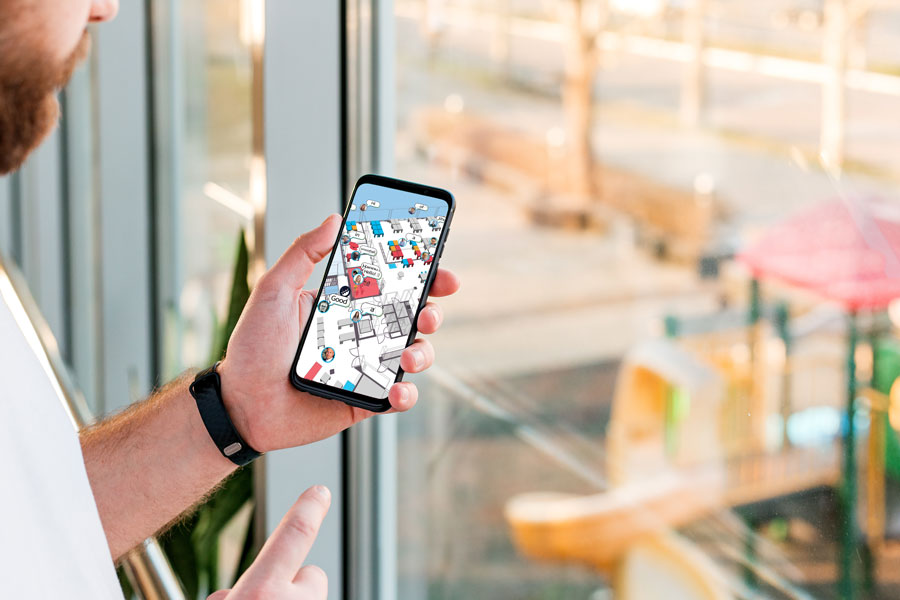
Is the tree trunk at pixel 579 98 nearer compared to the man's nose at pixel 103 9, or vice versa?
the man's nose at pixel 103 9

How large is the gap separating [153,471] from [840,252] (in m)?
0.59

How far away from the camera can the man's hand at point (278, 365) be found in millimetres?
764

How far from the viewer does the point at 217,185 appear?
5.84 ft

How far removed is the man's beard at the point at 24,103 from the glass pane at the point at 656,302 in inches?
19.0

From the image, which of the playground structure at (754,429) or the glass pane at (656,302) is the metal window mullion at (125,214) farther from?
the playground structure at (754,429)

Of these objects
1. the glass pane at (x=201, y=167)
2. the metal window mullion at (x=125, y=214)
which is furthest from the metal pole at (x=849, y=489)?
the metal window mullion at (x=125, y=214)

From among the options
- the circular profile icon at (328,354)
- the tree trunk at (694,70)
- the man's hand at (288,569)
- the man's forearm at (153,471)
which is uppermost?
the tree trunk at (694,70)

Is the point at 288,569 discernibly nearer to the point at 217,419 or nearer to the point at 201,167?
the point at 217,419

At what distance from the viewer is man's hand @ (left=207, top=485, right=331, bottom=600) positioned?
0.52 m

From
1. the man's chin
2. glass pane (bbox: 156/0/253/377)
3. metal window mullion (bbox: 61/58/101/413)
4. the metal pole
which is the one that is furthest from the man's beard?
metal window mullion (bbox: 61/58/101/413)

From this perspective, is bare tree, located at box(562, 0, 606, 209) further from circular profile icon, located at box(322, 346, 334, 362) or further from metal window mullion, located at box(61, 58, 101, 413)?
metal window mullion, located at box(61, 58, 101, 413)

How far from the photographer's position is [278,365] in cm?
79

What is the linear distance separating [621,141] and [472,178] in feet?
0.72

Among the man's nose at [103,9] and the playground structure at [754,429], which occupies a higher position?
the man's nose at [103,9]
